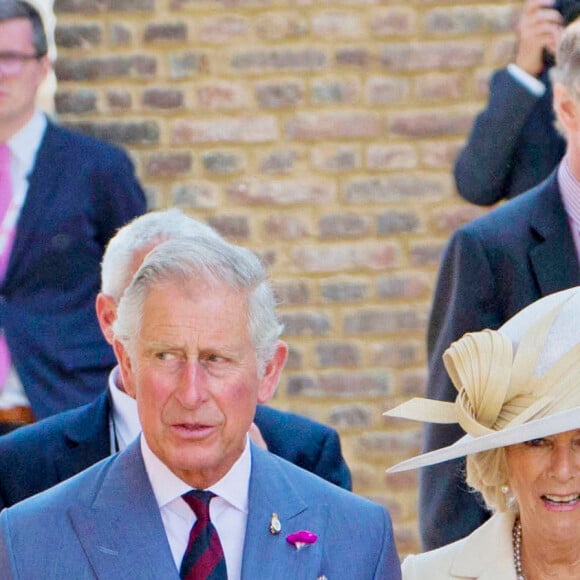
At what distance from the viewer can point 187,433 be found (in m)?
3.17

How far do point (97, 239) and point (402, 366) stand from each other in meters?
1.76

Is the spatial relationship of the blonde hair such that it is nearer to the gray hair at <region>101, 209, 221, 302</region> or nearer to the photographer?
the gray hair at <region>101, 209, 221, 302</region>

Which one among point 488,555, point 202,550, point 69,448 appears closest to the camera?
point 202,550

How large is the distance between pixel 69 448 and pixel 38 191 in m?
1.61

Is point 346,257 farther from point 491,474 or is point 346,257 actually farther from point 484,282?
point 491,474

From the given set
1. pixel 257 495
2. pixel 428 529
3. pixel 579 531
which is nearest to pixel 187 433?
pixel 257 495

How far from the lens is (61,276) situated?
544 cm

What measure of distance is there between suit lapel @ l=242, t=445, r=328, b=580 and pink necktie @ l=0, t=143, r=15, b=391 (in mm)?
2105

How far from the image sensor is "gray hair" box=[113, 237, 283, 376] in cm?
321

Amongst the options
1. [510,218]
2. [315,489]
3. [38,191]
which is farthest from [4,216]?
[315,489]

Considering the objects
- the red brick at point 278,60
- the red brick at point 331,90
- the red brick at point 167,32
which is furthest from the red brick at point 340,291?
the red brick at point 167,32

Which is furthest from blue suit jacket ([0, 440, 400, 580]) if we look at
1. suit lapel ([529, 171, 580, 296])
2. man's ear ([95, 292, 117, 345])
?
suit lapel ([529, 171, 580, 296])

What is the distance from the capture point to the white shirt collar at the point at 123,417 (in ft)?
13.5

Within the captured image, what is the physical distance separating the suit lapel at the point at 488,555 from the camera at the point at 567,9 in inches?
83.1
